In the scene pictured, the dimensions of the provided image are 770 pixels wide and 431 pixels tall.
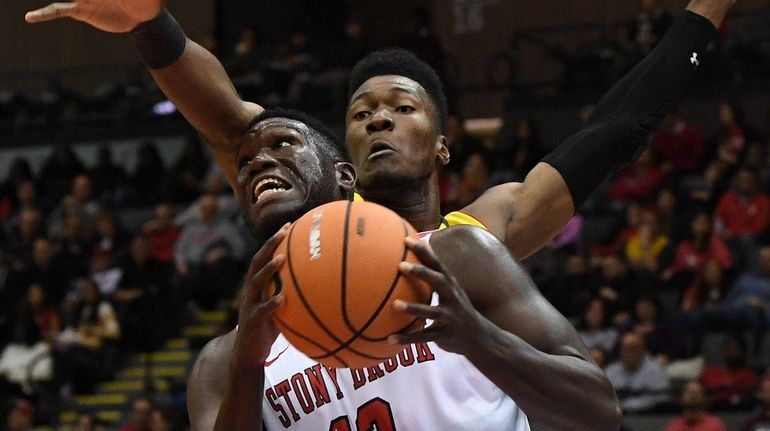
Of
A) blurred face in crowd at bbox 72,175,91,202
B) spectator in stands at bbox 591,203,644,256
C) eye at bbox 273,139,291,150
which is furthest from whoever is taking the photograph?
blurred face in crowd at bbox 72,175,91,202

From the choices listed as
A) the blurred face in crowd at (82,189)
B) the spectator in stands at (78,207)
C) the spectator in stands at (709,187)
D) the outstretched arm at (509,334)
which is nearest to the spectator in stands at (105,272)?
the spectator in stands at (78,207)

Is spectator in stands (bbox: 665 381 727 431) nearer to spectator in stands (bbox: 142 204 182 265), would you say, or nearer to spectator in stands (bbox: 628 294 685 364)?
spectator in stands (bbox: 628 294 685 364)

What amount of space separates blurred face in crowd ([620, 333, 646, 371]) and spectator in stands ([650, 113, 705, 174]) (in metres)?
3.32

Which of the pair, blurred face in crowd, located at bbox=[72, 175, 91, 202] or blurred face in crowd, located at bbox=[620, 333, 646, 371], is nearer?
blurred face in crowd, located at bbox=[620, 333, 646, 371]

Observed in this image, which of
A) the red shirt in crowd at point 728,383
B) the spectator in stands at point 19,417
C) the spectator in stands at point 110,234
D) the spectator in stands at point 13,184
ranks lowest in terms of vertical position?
the spectator in stands at point 13,184

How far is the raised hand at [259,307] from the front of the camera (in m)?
3.29

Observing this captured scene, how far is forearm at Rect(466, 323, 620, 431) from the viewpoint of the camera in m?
3.32

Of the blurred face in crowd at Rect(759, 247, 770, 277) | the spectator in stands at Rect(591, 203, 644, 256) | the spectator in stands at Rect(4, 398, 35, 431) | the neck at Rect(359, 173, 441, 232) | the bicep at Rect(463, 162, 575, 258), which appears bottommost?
the spectator in stands at Rect(4, 398, 35, 431)

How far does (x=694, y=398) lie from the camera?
996 centimetres

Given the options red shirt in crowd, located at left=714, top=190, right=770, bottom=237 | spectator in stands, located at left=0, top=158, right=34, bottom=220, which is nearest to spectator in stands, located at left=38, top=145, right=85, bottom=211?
spectator in stands, located at left=0, top=158, right=34, bottom=220

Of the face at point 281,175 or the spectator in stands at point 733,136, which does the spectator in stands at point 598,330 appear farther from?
the face at point 281,175

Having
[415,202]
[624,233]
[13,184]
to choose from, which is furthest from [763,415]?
[13,184]

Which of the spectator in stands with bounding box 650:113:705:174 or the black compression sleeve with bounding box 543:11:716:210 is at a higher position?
the black compression sleeve with bounding box 543:11:716:210

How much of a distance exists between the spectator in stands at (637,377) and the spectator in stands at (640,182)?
9.14 ft
